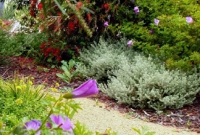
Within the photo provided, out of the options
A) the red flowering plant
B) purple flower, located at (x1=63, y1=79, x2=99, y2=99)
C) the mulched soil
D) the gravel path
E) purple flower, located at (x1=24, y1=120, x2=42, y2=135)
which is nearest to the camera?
purple flower, located at (x1=63, y1=79, x2=99, y2=99)

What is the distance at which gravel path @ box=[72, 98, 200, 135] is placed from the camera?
4.43 meters

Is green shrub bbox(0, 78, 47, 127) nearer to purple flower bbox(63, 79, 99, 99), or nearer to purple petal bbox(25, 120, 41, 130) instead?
purple petal bbox(25, 120, 41, 130)

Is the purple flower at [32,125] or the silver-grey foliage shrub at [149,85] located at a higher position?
the purple flower at [32,125]

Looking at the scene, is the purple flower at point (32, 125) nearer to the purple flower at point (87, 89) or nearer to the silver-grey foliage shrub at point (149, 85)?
the purple flower at point (87, 89)

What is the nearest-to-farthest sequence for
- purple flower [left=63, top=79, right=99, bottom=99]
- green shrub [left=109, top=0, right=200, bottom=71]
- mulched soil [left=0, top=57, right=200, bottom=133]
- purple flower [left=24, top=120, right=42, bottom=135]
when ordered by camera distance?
purple flower [left=63, top=79, right=99, bottom=99]
purple flower [left=24, top=120, right=42, bottom=135]
mulched soil [left=0, top=57, right=200, bottom=133]
green shrub [left=109, top=0, right=200, bottom=71]

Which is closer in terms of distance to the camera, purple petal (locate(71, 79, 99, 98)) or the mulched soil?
purple petal (locate(71, 79, 99, 98))

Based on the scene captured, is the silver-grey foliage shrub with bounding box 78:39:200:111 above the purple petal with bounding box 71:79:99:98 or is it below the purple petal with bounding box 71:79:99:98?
below

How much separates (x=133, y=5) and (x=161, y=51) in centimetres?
154

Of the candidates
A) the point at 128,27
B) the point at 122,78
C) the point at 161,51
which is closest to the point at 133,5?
the point at 128,27

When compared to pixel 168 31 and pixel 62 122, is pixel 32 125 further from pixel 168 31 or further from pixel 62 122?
pixel 168 31

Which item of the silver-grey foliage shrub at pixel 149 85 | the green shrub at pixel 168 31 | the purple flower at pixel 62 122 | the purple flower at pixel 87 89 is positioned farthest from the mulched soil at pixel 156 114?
the purple flower at pixel 87 89

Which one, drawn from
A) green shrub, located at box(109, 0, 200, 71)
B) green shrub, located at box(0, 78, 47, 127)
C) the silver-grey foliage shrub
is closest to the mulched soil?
the silver-grey foliage shrub

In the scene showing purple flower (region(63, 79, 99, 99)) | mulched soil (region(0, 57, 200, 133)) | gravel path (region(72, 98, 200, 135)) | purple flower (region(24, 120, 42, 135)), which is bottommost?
mulched soil (region(0, 57, 200, 133))

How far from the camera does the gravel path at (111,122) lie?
4.43 meters
